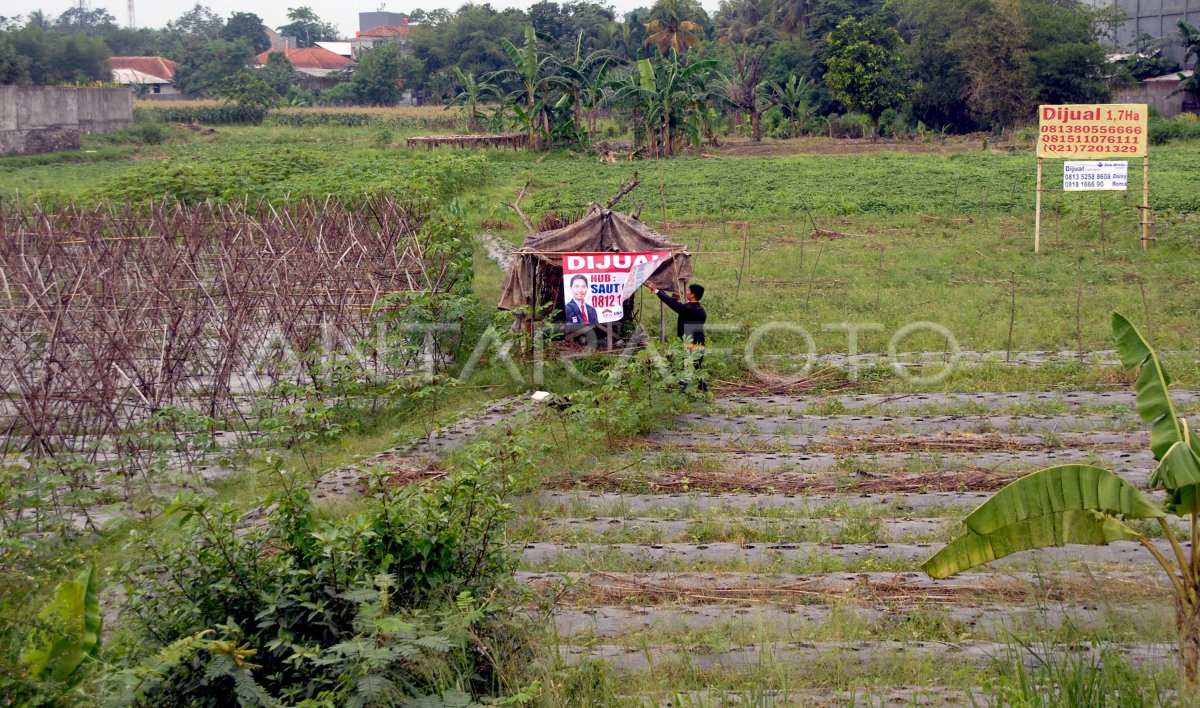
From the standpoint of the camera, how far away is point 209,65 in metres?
56.5

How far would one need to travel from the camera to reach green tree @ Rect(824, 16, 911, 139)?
34719 millimetres

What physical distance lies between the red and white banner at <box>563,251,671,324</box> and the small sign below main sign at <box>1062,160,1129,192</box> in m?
8.60

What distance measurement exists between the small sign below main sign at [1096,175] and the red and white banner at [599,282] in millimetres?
8602

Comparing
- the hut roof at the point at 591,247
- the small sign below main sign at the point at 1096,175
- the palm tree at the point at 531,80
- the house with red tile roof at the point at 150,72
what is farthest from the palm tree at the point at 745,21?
the hut roof at the point at 591,247

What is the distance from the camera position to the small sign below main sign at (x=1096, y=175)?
15.3m

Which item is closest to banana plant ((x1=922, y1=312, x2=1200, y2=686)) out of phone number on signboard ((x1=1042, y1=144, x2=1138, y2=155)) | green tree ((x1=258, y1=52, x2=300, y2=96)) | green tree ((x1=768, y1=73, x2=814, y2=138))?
phone number on signboard ((x1=1042, y1=144, x2=1138, y2=155))

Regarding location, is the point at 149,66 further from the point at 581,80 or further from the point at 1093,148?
the point at 1093,148

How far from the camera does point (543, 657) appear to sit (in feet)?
14.6

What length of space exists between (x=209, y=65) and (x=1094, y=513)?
5932cm

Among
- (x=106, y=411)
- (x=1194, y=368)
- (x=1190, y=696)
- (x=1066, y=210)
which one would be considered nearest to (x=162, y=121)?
(x=1066, y=210)

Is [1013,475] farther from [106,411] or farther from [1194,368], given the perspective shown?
[106,411]

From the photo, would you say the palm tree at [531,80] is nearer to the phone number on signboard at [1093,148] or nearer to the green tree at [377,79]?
the phone number on signboard at [1093,148]

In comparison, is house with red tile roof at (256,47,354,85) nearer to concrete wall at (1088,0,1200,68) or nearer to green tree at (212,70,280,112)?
green tree at (212,70,280,112)

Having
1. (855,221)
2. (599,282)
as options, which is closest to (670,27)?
(855,221)
